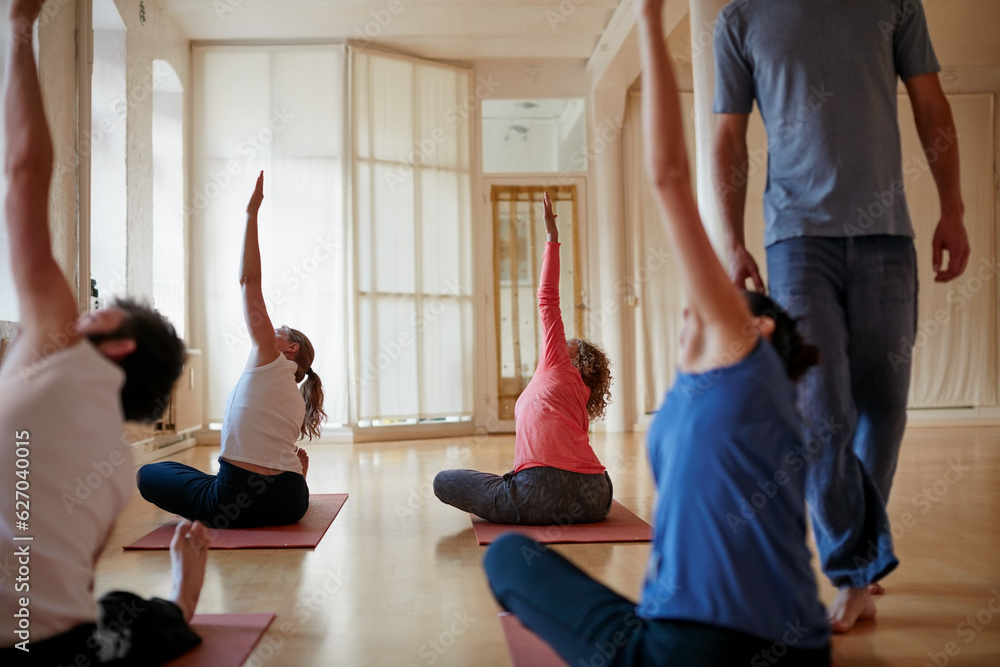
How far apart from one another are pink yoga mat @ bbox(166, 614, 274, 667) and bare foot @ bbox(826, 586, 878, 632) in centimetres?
115

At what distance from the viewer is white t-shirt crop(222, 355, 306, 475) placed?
2670mm

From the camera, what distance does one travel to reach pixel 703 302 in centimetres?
104

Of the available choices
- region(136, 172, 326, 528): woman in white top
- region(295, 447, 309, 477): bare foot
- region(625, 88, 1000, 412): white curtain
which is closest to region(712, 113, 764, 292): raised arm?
region(136, 172, 326, 528): woman in white top

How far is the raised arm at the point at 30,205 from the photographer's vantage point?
1109 mm

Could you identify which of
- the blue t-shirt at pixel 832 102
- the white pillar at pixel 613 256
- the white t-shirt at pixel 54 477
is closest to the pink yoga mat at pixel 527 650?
the white t-shirt at pixel 54 477

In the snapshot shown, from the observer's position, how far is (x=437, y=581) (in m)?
2.15

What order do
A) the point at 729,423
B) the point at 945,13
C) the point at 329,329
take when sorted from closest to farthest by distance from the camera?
the point at 729,423 → the point at 945,13 → the point at 329,329

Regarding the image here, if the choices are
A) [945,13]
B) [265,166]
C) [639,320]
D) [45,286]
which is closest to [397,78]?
[265,166]

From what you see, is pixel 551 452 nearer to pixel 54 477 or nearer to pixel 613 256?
pixel 54 477

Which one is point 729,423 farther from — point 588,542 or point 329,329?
point 329,329

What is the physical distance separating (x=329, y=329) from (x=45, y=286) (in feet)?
18.1

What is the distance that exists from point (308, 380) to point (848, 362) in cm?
212

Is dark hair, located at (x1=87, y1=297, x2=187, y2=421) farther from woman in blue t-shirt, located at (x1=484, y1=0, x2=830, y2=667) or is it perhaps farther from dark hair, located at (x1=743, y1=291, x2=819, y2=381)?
dark hair, located at (x1=743, y1=291, x2=819, y2=381)

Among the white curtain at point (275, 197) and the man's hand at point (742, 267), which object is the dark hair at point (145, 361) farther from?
the white curtain at point (275, 197)
